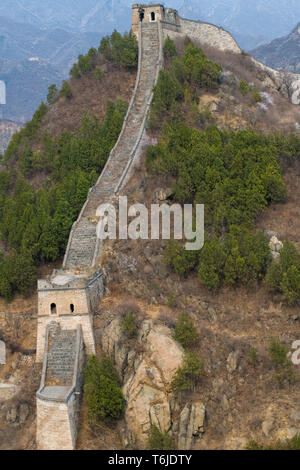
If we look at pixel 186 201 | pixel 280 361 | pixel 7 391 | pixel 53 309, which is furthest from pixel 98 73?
pixel 280 361

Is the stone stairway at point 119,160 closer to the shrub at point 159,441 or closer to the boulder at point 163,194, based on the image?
the boulder at point 163,194

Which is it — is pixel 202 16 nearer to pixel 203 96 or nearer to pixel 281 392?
pixel 203 96

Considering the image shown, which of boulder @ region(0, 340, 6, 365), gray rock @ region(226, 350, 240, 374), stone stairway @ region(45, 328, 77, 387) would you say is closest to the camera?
gray rock @ region(226, 350, 240, 374)

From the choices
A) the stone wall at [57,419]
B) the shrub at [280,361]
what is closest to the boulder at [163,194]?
the shrub at [280,361]

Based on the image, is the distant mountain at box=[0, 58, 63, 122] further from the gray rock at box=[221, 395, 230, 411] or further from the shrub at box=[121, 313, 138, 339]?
the gray rock at box=[221, 395, 230, 411]

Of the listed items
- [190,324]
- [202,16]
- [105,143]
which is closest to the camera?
[190,324]

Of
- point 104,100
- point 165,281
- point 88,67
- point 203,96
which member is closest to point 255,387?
point 165,281

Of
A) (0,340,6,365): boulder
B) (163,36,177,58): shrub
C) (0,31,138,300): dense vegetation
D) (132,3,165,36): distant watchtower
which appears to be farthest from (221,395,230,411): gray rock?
(132,3,165,36): distant watchtower
